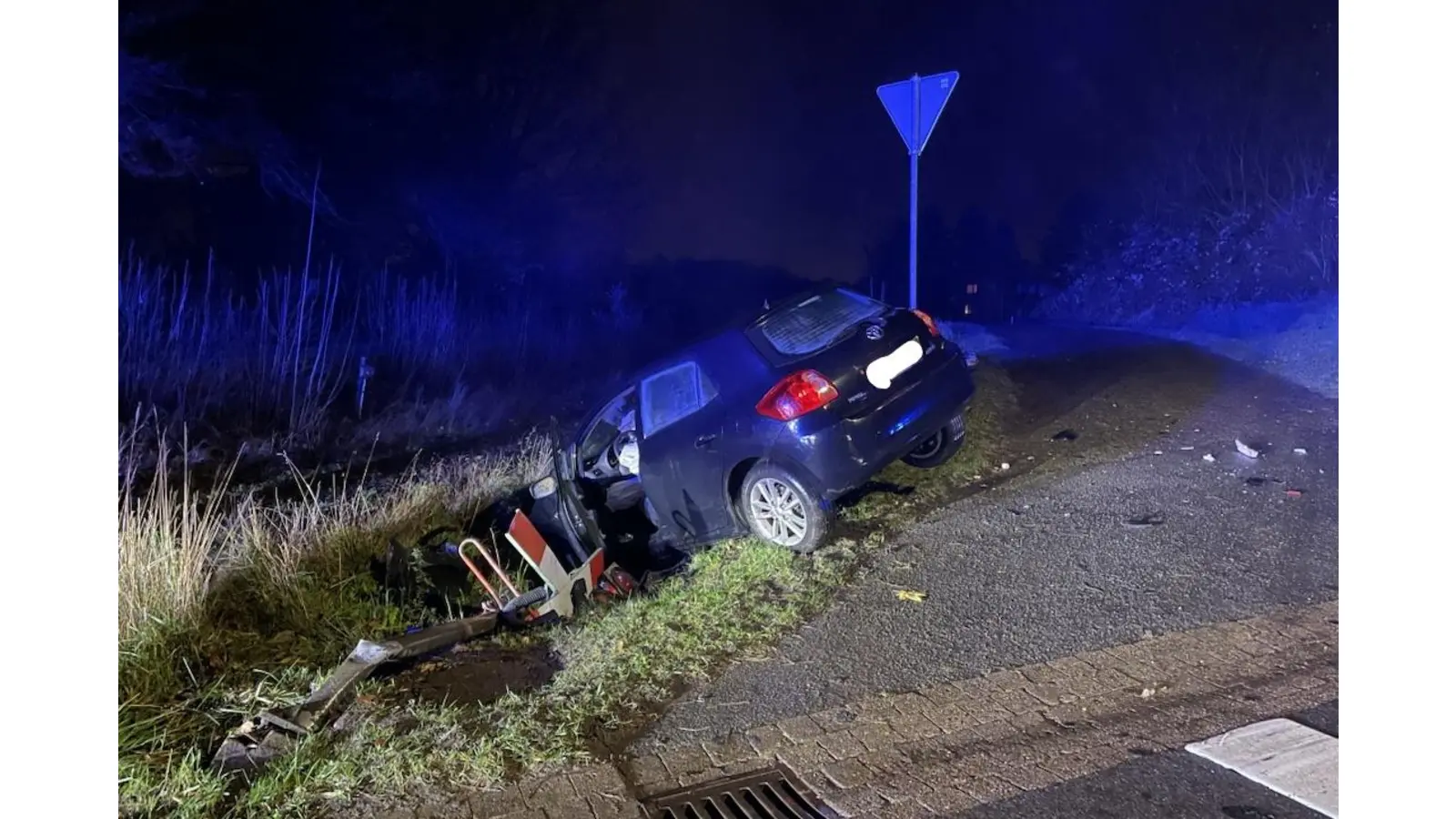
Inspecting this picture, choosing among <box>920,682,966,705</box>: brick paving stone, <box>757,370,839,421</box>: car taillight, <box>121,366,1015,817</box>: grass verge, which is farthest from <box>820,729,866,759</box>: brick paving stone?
<box>757,370,839,421</box>: car taillight

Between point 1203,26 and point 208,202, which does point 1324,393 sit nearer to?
point 1203,26

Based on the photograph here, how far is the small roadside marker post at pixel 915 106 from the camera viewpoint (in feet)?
17.3

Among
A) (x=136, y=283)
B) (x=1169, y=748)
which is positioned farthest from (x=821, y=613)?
(x=136, y=283)

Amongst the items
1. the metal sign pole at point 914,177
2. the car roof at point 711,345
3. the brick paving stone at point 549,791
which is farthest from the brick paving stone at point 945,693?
the metal sign pole at point 914,177

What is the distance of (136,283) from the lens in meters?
4.27

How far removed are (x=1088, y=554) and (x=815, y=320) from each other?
65.7 inches

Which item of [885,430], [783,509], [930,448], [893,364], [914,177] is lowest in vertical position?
[783,509]

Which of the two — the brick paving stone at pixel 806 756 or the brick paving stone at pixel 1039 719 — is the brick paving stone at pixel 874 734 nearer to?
the brick paving stone at pixel 1039 719

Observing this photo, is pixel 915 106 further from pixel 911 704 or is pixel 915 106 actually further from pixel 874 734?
pixel 874 734

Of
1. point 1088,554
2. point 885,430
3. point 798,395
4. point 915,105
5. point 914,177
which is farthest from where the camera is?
point 914,177

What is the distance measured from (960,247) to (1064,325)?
1548 mm

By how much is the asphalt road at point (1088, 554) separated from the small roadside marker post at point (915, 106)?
1.45 m

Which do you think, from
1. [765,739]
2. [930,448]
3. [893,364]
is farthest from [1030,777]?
[930,448]

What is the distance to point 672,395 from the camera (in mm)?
4832
